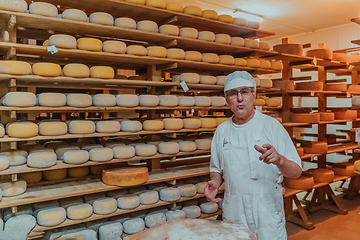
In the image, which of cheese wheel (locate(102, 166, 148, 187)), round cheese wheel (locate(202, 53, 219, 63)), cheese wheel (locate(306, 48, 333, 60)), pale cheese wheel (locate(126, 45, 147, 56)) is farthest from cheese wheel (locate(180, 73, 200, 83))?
cheese wheel (locate(306, 48, 333, 60))

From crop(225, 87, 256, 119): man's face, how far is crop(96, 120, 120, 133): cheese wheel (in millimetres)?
1161

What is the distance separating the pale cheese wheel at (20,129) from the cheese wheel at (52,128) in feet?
0.23

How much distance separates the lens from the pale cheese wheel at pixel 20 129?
2074mm

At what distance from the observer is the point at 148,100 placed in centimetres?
264

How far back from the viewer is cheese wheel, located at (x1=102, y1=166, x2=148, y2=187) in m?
2.42

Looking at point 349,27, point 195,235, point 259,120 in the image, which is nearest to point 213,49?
point 259,120

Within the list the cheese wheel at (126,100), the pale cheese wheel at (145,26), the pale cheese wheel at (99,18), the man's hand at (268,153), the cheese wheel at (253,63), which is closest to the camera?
the man's hand at (268,153)

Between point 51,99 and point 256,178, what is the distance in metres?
1.67

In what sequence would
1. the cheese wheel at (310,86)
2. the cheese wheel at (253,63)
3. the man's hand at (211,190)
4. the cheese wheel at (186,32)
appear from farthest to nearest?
the cheese wheel at (310,86) → the cheese wheel at (253,63) → the cheese wheel at (186,32) → the man's hand at (211,190)

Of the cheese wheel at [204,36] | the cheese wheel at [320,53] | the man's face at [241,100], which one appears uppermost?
the cheese wheel at [204,36]

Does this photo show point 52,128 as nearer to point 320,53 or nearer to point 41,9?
point 41,9

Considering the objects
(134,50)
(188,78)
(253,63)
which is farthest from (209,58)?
(134,50)

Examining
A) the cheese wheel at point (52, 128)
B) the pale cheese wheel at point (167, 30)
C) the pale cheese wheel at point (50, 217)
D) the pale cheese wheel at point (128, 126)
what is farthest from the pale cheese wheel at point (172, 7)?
the pale cheese wheel at point (50, 217)

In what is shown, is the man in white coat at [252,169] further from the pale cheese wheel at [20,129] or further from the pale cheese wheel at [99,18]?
the pale cheese wheel at [20,129]
